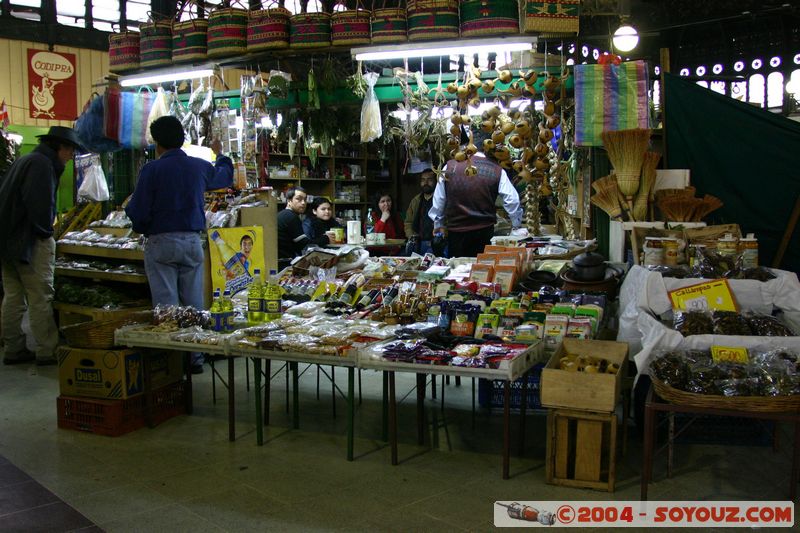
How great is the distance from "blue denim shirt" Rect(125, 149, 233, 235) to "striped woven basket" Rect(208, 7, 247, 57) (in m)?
1.70

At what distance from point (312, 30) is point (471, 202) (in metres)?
2.10

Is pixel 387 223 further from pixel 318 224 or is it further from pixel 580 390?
pixel 580 390

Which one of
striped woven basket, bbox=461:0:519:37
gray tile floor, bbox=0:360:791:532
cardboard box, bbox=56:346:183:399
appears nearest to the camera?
gray tile floor, bbox=0:360:791:532

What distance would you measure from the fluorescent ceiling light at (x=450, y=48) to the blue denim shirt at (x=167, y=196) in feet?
6.02

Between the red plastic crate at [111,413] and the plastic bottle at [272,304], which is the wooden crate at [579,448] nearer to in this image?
the plastic bottle at [272,304]

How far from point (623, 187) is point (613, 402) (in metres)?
2.43

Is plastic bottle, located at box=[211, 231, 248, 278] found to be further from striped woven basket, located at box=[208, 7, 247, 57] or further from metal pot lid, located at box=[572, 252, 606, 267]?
metal pot lid, located at box=[572, 252, 606, 267]

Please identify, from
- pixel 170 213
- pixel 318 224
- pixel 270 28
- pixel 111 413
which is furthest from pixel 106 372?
pixel 318 224

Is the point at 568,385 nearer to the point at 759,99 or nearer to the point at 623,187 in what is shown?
the point at 623,187

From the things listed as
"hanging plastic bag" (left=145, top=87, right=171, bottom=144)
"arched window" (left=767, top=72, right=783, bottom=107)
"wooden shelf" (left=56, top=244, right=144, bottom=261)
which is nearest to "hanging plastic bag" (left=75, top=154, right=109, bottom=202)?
"wooden shelf" (left=56, top=244, right=144, bottom=261)

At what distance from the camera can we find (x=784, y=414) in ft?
10.4

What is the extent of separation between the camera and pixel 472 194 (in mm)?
6742

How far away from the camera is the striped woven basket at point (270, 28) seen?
6355 millimetres

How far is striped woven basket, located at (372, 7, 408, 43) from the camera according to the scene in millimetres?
5996
